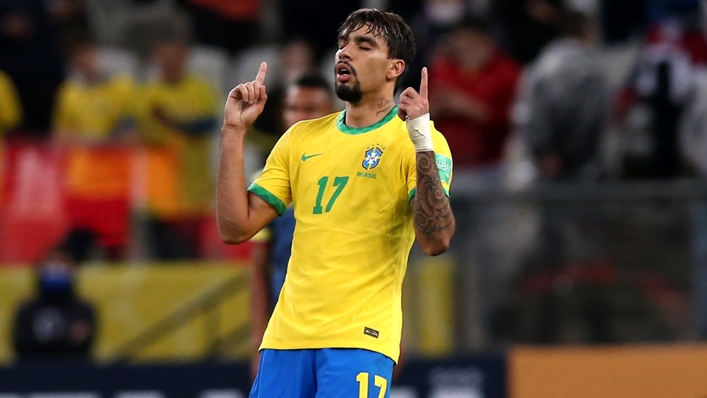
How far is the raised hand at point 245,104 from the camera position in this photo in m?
5.04

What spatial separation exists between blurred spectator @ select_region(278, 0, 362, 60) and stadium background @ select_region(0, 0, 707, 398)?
1307mm

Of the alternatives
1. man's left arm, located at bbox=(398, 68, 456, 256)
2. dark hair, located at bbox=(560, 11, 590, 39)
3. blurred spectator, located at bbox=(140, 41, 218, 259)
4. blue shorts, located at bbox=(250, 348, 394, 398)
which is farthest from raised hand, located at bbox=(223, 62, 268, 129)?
dark hair, located at bbox=(560, 11, 590, 39)

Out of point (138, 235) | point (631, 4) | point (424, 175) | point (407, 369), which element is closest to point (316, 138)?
point (424, 175)

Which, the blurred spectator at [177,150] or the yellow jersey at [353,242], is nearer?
the yellow jersey at [353,242]

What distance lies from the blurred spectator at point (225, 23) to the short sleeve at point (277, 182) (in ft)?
22.8

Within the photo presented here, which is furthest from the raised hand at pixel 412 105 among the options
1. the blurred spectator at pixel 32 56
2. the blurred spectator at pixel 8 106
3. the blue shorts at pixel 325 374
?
the blurred spectator at pixel 32 56

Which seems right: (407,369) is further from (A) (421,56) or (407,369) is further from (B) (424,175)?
(B) (424,175)

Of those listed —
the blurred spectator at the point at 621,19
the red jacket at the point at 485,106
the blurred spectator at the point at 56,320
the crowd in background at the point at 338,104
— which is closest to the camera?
the blurred spectator at the point at 56,320

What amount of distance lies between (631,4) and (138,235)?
4717mm

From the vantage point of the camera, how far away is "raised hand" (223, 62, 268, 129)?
5039mm

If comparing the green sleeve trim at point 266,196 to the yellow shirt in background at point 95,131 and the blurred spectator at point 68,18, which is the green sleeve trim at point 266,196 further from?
the blurred spectator at point 68,18

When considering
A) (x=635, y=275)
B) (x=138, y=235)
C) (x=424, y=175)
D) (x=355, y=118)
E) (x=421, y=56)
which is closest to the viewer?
(x=424, y=175)

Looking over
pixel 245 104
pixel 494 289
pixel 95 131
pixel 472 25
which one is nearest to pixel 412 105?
pixel 245 104

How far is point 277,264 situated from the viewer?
6.99 metres
